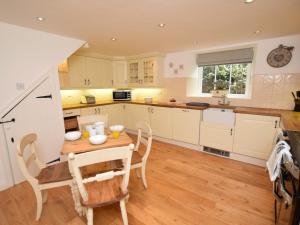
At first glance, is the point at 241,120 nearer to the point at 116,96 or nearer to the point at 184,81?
the point at 184,81

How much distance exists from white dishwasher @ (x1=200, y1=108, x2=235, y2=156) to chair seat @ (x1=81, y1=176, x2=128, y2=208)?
2137 millimetres

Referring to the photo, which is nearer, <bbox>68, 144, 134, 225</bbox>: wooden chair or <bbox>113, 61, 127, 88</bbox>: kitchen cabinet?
<bbox>68, 144, 134, 225</bbox>: wooden chair

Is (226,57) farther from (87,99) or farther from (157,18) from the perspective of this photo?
(87,99)

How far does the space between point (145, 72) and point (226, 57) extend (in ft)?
6.45

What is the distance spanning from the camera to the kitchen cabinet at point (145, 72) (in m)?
3.99

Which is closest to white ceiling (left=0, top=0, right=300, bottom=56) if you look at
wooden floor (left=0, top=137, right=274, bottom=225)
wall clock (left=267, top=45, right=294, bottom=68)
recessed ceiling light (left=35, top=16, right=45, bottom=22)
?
recessed ceiling light (left=35, top=16, right=45, bottom=22)

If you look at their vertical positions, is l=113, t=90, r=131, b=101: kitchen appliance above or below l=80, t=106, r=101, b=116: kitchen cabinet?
above

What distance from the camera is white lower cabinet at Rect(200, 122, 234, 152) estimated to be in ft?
9.51

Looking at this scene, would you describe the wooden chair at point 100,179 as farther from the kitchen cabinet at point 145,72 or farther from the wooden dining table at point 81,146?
the kitchen cabinet at point 145,72

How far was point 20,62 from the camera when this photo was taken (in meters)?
2.17

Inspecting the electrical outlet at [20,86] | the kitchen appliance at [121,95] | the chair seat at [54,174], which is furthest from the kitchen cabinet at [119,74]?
the chair seat at [54,174]

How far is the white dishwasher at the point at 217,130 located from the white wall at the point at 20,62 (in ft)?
9.17

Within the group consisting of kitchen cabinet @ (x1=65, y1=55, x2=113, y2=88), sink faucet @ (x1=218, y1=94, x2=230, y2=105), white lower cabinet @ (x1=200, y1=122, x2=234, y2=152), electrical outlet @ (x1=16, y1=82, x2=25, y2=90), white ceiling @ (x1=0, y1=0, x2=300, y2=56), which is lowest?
white lower cabinet @ (x1=200, y1=122, x2=234, y2=152)

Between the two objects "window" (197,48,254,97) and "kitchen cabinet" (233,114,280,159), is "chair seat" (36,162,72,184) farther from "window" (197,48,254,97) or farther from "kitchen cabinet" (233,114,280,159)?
"window" (197,48,254,97)
